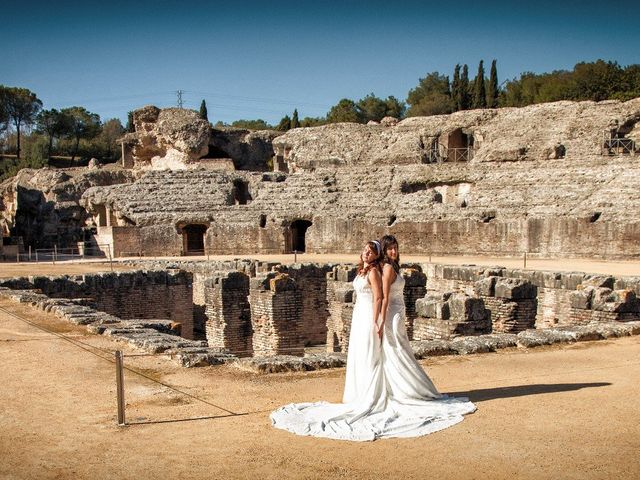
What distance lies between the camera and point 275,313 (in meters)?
15.8

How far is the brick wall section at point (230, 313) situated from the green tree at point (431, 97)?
148 ft

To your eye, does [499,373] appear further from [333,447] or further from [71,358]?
[71,358]

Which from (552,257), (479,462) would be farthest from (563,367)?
(552,257)

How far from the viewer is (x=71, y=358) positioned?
9383mm

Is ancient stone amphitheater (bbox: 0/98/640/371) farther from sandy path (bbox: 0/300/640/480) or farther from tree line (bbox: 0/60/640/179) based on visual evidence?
tree line (bbox: 0/60/640/179)

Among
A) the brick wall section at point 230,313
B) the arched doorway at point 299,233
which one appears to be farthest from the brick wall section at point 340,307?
the arched doorway at point 299,233

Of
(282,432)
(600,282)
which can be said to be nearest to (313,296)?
(600,282)

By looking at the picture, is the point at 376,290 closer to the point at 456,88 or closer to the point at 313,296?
the point at 313,296

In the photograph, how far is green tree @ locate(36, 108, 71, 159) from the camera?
229 feet

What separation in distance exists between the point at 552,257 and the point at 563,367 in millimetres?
18144

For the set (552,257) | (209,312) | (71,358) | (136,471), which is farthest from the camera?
(552,257)

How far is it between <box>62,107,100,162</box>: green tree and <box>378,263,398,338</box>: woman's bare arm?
66875 millimetres

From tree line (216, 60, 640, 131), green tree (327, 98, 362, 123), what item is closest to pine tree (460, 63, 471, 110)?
tree line (216, 60, 640, 131)

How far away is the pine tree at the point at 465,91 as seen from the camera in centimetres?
5644
